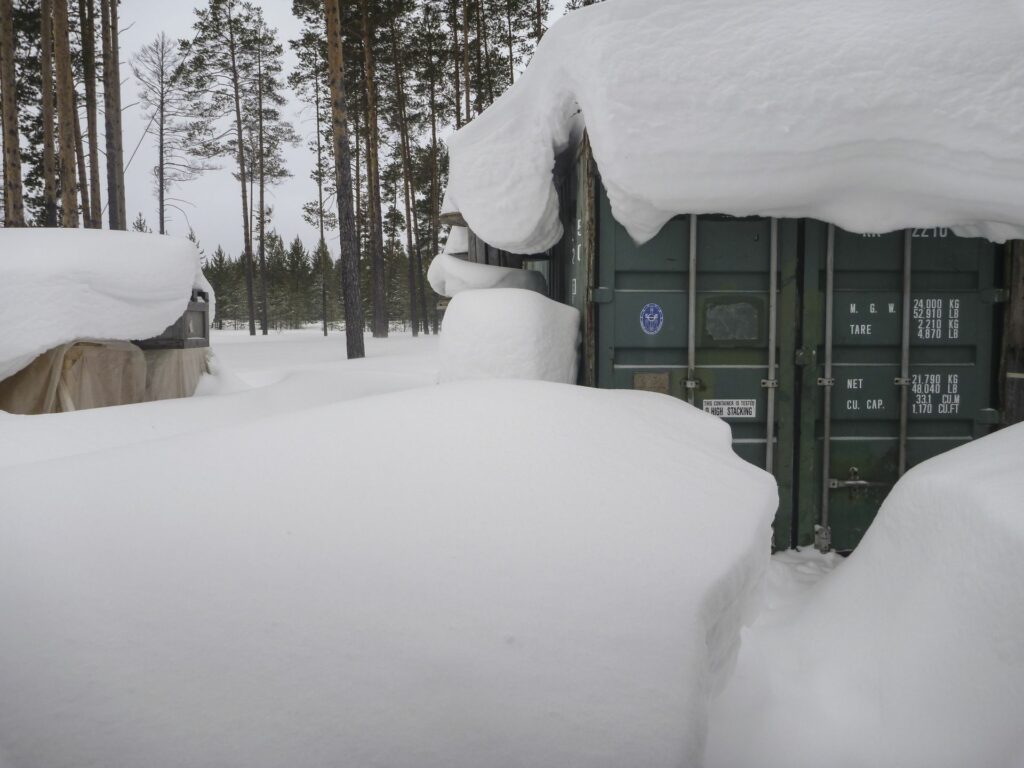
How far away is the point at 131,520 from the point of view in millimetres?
1792

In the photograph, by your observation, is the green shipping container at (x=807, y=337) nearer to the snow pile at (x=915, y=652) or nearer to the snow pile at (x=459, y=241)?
the snow pile at (x=915, y=652)

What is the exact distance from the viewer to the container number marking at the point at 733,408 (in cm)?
362

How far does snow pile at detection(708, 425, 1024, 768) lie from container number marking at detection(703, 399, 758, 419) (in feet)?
3.83

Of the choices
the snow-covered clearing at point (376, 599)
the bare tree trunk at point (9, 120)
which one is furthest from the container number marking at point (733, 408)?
the bare tree trunk at point (9, 120)

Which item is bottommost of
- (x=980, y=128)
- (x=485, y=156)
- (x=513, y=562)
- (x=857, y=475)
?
(x=857, y=475)

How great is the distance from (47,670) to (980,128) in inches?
162

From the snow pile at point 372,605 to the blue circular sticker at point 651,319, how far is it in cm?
157

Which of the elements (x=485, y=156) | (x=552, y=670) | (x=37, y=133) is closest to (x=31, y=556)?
(x=552, y=670)

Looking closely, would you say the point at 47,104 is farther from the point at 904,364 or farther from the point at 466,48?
the point at 904,364

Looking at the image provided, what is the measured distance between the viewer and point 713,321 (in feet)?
11.8

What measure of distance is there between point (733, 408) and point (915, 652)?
190 cm

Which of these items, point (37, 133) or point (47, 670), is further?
point (37, 133)

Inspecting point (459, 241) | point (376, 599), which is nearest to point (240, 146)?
point (459, 241)

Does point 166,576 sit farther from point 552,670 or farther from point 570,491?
point 570,491
